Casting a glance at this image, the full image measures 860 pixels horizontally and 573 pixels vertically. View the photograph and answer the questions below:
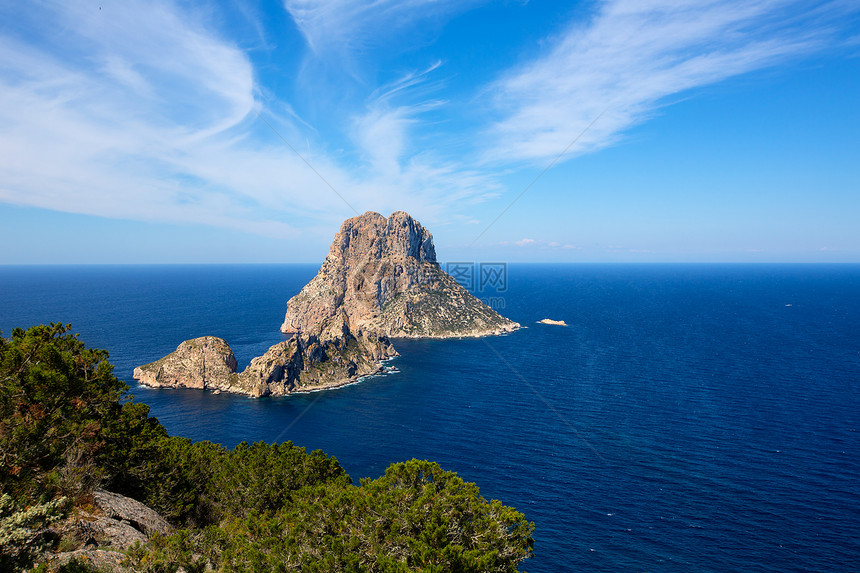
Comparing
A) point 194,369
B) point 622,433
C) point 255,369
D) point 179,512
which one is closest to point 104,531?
point 179,512

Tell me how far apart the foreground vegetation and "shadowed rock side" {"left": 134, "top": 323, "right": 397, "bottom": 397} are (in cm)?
8590

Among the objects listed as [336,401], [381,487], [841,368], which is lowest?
[336,401]

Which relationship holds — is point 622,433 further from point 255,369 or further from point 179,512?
point 255,369

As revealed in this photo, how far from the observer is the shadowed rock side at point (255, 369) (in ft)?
392

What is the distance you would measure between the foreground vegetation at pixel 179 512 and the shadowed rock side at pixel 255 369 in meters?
85.9

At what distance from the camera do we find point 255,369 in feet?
398

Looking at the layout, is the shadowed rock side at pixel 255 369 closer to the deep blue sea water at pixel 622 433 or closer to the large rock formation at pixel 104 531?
the deep blue sea water at pixel 622 433

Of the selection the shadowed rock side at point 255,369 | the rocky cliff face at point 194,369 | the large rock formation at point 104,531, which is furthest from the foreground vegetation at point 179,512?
the rocky cliff face at point 194,369

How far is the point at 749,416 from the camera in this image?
90562 mm

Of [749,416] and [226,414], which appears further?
[226,414]

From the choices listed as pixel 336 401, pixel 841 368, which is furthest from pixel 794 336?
pixel 336 401

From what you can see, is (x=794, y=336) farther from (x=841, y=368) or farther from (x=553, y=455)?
(x=553, y=455)

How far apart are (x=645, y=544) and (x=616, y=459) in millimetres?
21304

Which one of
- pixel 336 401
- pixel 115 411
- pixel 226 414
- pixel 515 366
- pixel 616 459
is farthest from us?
pixel 515 366
